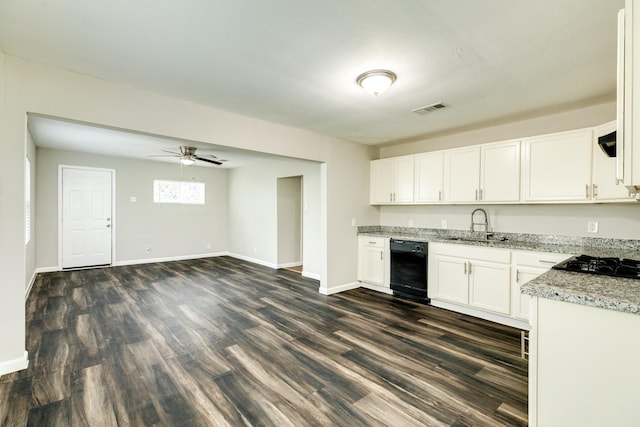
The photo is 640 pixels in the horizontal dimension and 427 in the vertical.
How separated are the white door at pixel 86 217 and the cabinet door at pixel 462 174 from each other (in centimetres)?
714

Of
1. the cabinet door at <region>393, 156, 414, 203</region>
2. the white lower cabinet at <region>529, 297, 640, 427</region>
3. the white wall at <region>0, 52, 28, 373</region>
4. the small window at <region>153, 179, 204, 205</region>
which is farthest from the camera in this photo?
the small window at <region>153, 179, 204, 205</region>

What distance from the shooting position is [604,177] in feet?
9.64

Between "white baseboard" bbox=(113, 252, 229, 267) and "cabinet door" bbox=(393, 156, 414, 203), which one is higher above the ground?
"cabinet door" bbox=(393, 156, 414, 203)

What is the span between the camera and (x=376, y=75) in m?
2.46

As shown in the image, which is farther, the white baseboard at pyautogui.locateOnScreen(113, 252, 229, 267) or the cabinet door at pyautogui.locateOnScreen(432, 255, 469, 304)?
the white baseboard at pyautogui.locateOnScreen(113, 252, 229, 267)

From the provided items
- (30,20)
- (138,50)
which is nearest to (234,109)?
(138,50)

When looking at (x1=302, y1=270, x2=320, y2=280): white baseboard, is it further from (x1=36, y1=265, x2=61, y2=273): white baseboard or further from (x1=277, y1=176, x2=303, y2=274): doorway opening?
(x1=36, y1=265, x2=61, y2=273): white baseboard

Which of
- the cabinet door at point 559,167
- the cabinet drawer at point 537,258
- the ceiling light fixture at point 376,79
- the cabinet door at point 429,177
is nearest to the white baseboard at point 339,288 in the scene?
the cabinet door at point 429,177

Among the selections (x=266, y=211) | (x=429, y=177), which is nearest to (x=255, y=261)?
(x=266, y=211)

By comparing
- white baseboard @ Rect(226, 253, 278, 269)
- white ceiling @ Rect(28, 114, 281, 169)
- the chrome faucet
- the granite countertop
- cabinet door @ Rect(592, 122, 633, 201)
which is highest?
white ceiling @ Rect(28, 114, 281, 169)

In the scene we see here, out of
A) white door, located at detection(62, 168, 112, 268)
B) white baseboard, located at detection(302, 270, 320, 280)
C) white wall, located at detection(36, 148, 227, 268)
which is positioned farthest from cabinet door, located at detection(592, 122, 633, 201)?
white door, located at detection(62, 168, 112, 268)

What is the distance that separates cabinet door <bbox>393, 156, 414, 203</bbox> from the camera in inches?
183

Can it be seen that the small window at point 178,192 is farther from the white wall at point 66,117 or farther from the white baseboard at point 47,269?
the white wall at point 66,117

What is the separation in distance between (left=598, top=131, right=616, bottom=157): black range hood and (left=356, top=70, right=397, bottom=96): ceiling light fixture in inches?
59.7
